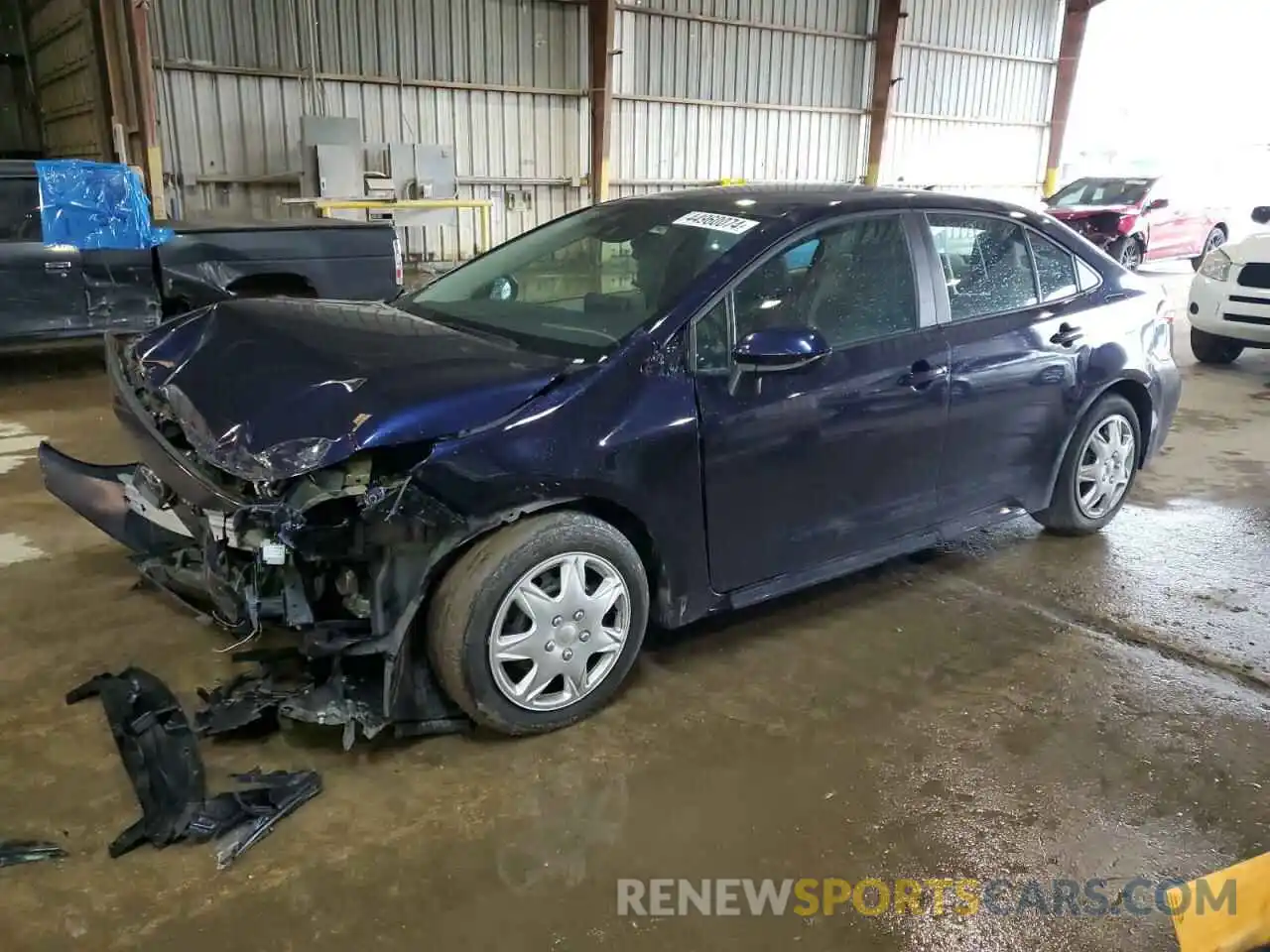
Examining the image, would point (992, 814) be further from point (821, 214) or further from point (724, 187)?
point (724, 187)

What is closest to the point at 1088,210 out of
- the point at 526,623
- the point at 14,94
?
the point at 526,623

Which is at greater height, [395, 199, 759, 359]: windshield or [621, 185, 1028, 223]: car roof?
[621, 185, 1028, 223]: car roof

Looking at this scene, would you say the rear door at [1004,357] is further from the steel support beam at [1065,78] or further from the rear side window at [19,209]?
the steel support beam at [1065,78]

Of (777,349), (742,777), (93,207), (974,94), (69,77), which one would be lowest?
(742,777)

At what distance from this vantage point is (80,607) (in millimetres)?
3602

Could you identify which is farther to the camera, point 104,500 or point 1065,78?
point 1065,78

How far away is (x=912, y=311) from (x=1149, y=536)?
2053mm

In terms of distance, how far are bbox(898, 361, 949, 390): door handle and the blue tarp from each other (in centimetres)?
579

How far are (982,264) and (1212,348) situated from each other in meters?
6.68

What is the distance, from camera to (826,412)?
316 cm

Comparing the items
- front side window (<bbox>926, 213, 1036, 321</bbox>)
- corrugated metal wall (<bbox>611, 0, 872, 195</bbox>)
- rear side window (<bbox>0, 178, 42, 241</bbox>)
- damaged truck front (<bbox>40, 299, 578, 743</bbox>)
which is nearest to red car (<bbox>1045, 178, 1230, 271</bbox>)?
corrugated metal wall (<bbox>611, 0, 872, 195</bbox>)

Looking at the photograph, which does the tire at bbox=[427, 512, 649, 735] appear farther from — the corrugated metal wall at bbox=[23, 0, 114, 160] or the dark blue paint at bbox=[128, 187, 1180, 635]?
the corrugated metal wall at bbox=[23, 0, 114, 160]

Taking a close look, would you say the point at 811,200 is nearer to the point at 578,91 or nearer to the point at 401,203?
the point at 401,203

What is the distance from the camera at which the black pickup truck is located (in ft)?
22.2
